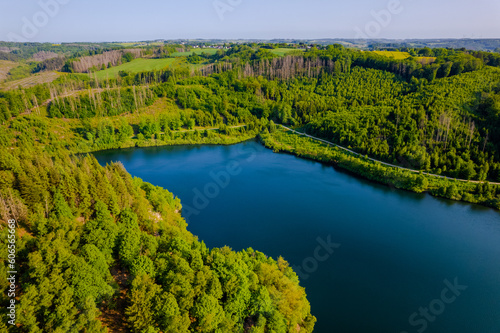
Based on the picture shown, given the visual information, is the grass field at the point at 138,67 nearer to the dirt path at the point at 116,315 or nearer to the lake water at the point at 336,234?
the lake water at the point at 336,234

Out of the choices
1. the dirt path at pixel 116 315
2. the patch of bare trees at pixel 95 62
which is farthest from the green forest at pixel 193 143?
the patch of bare trees at pixel 95 62

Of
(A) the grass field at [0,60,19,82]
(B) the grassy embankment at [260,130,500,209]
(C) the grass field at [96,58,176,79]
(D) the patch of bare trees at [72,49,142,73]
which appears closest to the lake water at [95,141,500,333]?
(B) the grassy embankment at [260,130,500,209]

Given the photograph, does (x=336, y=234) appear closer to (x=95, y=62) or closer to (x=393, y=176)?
(x=393, y=176)

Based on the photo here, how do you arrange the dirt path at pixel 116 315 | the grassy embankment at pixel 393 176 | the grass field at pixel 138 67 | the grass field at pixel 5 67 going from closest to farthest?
1. the dirt path at pixel 116 315
2. the grassy embankment at pixel 393 176
3. the grass field at pixel 138 67
4. the grass field at pixel 5 67

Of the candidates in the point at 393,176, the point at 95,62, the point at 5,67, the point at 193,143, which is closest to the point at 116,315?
the point at 393,176

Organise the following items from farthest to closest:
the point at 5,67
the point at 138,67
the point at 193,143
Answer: the point at 5,67 → the point at 138,67 → the point at 193,143
